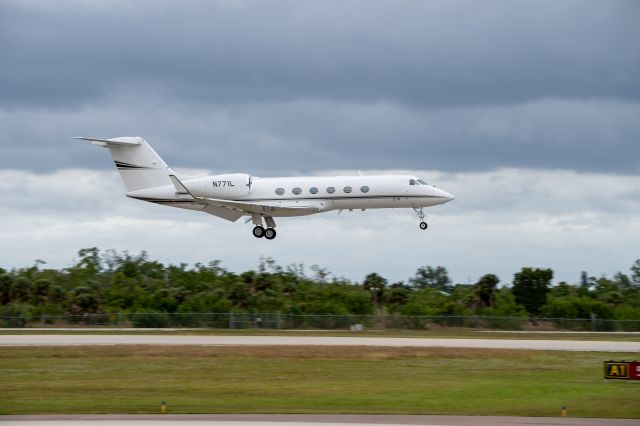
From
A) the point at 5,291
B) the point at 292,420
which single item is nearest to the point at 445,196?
the point at 292,420

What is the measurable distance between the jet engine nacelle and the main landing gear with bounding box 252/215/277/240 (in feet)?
5.54

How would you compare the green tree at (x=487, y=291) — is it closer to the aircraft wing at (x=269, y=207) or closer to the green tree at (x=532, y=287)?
the green tree at (x=532, y=287)

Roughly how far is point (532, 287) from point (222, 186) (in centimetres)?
4433

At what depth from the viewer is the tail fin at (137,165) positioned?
193ft

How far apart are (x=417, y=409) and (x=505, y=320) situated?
125ft

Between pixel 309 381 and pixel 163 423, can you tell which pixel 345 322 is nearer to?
pixel 309 381

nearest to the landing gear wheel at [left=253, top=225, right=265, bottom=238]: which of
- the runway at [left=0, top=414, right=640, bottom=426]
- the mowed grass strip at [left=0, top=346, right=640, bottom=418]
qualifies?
the mowed grass strip at [left=0, top=346, right=640, bottom=418]

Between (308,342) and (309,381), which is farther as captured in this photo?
(308,342)

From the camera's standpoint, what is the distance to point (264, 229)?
57406 millimetres

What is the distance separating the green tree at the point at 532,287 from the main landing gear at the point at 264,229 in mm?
38809

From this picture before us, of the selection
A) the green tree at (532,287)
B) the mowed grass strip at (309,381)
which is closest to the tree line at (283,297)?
the green tree at (532,287)

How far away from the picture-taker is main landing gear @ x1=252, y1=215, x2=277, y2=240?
57219 mm

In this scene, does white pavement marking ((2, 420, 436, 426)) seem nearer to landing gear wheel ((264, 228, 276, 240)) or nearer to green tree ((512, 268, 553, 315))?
landing gear wheel ((264, 228, 276, 240))

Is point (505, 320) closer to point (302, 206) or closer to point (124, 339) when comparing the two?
point (302, 206)
